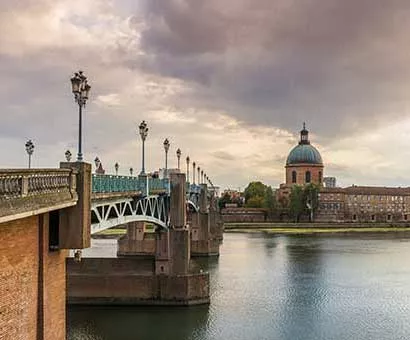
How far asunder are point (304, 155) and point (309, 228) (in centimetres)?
4326

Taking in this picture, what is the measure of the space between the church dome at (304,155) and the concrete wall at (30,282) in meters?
155

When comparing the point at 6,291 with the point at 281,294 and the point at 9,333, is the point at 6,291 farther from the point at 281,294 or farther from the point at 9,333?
the point at 281,294

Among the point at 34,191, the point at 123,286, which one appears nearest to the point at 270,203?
the point at 123,286

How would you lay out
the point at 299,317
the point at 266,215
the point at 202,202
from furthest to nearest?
1. the point at 266,215
2. the point at 202,202
3. the point at 299,317

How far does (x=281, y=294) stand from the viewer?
1750 inches

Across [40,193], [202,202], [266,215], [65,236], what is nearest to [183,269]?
[65,236]

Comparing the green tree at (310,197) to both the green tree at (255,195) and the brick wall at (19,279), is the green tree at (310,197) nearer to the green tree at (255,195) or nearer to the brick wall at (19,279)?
the green tree at (255,195)

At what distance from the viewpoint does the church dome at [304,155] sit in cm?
17020

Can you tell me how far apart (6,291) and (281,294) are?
32.1m

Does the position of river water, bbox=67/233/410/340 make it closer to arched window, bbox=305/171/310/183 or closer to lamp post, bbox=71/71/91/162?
lamp post, bbox=71/71/91/162

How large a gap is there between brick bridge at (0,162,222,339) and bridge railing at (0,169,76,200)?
0.07 ft

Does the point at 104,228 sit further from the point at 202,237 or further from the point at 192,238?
the point at 192,238

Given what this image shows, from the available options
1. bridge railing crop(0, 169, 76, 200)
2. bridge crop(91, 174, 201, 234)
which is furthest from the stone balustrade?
bridge crop(91, 174, 201, 234)

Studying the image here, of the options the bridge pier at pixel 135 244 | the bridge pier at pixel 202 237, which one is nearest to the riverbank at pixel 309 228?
the bridge pier at pixel 202 237
